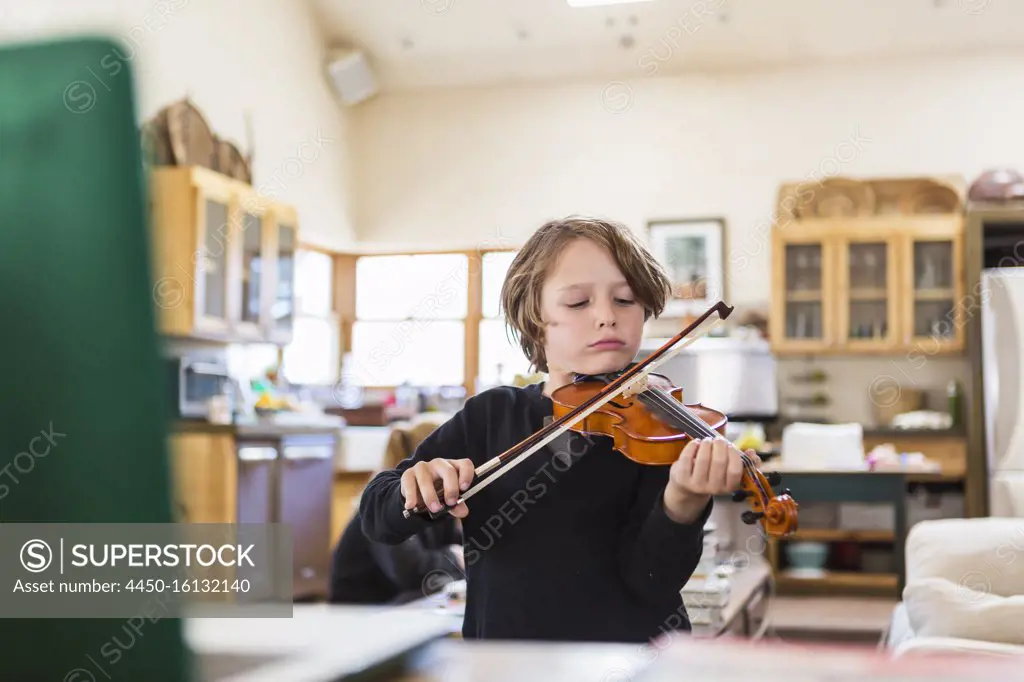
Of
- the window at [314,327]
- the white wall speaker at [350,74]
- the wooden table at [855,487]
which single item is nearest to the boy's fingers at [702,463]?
the wooden table at [855,487]

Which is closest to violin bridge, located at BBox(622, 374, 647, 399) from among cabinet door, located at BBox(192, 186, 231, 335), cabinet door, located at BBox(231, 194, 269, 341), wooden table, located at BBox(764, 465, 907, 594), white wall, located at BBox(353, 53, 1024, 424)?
wooden table, located at BBox(764, 465, 907, 594)

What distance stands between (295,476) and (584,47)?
2.86 metres

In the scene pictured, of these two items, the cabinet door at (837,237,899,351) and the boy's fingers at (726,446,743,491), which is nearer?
the boy's fingers at (726,446,743,491)

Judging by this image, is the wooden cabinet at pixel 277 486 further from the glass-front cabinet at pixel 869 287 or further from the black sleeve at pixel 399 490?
the black sleeve at pixel 399 490

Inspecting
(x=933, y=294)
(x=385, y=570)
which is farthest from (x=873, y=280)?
(x=385, y=570)

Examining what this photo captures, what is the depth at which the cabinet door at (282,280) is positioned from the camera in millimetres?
5098

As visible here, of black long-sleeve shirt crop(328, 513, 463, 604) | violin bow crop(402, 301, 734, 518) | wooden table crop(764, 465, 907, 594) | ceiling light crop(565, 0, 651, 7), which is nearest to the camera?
violin bow crop(402, 301, 734, 518)

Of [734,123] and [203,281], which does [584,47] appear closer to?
[734,123]

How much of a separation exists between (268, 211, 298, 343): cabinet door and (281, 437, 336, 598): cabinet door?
1.97ft

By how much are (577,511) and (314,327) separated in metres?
5.55

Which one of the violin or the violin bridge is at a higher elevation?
the violin bridge

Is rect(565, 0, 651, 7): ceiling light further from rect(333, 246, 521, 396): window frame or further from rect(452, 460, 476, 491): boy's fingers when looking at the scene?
rect(452, 460, 476, 491): boy's fingers

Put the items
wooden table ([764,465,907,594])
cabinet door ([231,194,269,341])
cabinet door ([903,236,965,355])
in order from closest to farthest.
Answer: wooden table ([764,465,907,594]), cabinet door ([231,194,269,341]), cabinet door ([903,236,965,355])

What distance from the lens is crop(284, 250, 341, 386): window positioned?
5.96 meters
